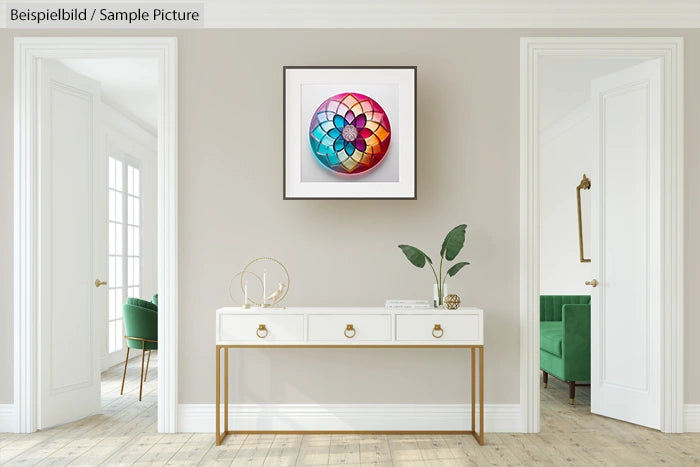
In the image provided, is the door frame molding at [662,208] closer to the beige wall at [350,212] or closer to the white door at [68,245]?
the beige wall at [350,212]

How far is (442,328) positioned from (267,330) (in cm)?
93

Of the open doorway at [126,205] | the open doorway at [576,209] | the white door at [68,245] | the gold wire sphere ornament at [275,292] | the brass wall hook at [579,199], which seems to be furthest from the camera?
the brass wall hook at [579,199]

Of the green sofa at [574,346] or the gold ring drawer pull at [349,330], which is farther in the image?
the green sofa at [574,346]

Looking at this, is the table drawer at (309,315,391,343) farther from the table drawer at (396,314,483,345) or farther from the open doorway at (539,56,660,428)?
the open doorway at (539,56,660,428)

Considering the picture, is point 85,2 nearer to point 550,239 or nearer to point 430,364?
point 430,364

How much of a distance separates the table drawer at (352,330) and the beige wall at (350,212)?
390mm

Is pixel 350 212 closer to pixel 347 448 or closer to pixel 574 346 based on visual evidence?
pixel 347 448

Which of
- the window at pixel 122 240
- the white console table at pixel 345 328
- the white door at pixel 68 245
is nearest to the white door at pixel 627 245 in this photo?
the white console table at pixel 345 328

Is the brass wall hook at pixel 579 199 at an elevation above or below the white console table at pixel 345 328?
above

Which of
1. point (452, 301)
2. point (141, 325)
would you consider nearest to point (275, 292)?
point (452, 301)

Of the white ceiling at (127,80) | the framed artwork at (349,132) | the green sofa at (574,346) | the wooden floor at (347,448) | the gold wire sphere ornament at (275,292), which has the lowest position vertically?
the wooden floor at (347,448)

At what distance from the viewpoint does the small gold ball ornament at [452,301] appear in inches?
139

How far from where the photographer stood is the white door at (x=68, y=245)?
3922 mm

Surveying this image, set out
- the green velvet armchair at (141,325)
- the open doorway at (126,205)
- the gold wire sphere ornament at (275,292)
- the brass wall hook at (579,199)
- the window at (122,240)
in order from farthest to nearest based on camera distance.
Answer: the window at (122,240)
the brass wall hook at (579,199)
the open doorway at (126,205)
the green velvet armchair at (141,325)
the gold wire sphere ornament at (275,292)
